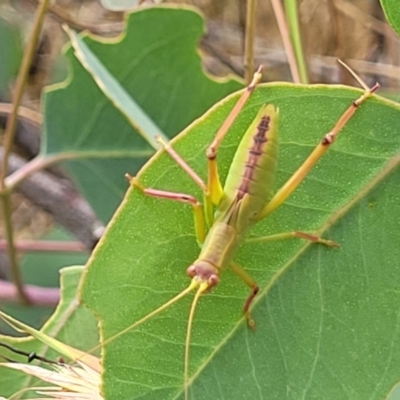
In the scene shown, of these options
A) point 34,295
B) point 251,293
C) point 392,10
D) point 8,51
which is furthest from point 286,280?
point 8,51

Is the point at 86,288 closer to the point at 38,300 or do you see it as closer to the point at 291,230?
the point at 291,230

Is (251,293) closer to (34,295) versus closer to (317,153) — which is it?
(317,153)

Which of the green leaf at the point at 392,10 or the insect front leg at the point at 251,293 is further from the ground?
the green leaf at the point at 392,10

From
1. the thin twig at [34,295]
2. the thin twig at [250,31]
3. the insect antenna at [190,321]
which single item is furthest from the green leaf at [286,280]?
the thin twig at [34,295]

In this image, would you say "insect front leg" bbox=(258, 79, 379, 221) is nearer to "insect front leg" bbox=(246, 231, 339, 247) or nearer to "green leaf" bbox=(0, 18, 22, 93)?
"insect front leg" bbox=(246, 231, 339, 247)

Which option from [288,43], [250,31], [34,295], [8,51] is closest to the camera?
[250,31]

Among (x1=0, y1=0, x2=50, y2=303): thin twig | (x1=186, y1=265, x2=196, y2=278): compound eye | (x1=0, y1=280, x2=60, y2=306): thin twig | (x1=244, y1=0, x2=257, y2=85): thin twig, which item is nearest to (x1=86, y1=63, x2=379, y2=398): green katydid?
(x1=186, y1=265, x2=196, y2=278): compound eye

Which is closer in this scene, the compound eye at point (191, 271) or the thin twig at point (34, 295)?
the compound eye at point (191, 271)

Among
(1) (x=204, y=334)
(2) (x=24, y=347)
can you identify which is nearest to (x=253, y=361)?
(1) (x=204, y=334)

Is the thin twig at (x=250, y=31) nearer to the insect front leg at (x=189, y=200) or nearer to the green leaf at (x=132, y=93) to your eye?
the green leaf at (x=132, y=93)
